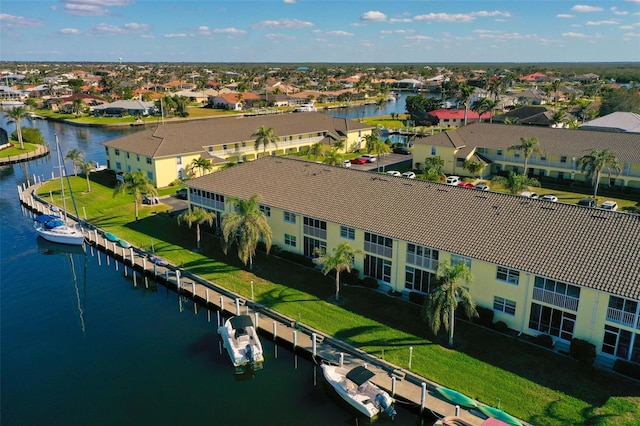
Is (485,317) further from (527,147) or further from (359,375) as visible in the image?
(527,147)

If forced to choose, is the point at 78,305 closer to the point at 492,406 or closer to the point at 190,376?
the point at 190,376

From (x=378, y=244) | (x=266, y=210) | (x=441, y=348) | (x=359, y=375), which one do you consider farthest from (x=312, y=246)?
(x=359, y=375)

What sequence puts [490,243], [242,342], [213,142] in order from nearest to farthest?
[242,342]
[490,243]
[213,142]

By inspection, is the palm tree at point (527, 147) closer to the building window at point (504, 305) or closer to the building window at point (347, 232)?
the building window at point (347, 232)

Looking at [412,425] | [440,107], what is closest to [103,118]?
[440,107]

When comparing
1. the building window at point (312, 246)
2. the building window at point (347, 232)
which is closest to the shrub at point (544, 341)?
the building window at point (347, 232)

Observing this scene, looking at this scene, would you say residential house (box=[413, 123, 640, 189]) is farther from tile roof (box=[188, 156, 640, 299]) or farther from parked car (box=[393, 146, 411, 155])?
tile roof (box=[188, 156, 640, 299])
